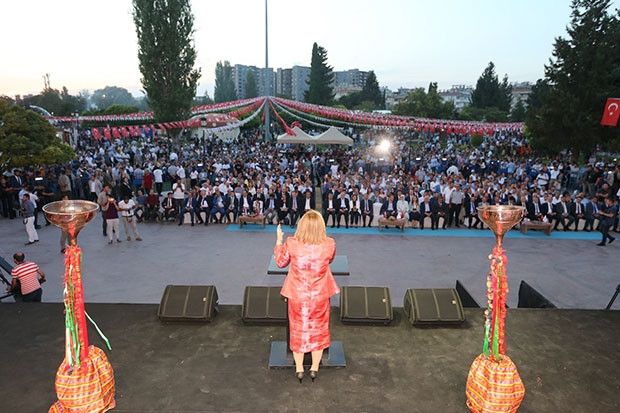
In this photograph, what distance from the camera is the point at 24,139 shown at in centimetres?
1590

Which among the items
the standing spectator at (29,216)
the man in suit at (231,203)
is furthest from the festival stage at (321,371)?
the man in suit at (231,203)

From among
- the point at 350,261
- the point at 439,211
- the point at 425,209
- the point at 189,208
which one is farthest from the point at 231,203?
the point at 439,211

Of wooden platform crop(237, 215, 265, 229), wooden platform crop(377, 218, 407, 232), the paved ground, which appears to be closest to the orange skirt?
the paved ground

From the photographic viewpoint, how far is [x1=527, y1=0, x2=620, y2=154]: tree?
26797 mm

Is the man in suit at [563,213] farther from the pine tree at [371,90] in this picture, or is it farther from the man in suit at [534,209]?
the pine tree at [371,90]

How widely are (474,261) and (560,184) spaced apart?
1566 centimetres

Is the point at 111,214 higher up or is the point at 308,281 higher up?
the point at 308,281

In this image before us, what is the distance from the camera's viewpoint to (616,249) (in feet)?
40.3

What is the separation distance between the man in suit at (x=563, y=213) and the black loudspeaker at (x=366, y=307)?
34.0 ft

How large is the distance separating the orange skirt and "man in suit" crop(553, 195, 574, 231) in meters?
12.4

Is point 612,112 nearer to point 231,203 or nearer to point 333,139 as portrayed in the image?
point 333,139

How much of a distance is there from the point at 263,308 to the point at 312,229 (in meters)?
2.34

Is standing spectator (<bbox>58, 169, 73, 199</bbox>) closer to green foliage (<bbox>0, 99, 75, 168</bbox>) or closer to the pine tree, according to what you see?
green foliage (<bbox>0, 99, 75, 168</bbox>)

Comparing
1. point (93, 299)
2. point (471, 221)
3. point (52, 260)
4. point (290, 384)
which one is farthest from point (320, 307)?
point (471, 221)
